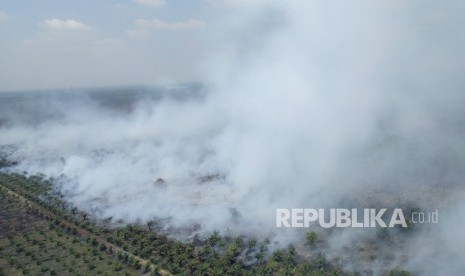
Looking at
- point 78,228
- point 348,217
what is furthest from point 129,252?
point 348,217

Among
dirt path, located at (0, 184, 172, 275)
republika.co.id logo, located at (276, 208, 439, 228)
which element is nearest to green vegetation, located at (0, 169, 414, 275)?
dirt path, located at (0, 184, 172, 275)

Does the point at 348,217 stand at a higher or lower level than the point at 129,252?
higher

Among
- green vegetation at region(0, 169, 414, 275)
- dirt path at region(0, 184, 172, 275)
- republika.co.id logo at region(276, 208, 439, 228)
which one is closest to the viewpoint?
green vegetation at region(0, 169, 414, 275)

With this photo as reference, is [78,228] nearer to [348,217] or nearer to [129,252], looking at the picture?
[129,252]

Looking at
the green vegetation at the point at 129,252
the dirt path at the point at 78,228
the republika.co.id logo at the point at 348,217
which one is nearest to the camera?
the green vegetation at the point at 129,252

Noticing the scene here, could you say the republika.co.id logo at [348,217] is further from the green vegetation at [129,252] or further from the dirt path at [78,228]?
the dirt path at [78,228]

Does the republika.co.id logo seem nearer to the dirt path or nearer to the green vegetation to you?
the green vegetation

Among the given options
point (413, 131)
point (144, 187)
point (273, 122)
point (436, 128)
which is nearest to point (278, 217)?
point (144, 187)

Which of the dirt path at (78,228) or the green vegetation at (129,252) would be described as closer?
the green vegetation at (129,252)

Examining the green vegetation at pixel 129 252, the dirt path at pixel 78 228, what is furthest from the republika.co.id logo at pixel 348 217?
the dirt path at pixel 78 228
